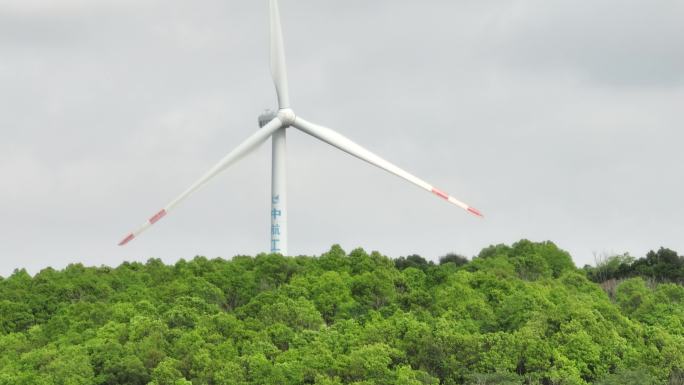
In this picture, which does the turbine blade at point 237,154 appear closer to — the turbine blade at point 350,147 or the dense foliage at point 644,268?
the turbine blade at point 350,147

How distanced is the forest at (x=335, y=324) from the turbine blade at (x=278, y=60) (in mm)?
18997

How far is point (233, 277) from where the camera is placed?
156 m

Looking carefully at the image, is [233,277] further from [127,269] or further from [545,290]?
[545,290]

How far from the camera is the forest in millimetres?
114688

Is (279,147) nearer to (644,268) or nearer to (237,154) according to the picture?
(237,154)

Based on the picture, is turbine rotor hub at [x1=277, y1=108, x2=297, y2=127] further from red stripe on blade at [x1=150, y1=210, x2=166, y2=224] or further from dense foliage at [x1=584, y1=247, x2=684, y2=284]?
dense foliage at [x1=584, y1=247, x2=684, y2=284]

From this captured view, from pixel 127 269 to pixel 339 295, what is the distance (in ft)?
114

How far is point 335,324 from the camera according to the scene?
128m

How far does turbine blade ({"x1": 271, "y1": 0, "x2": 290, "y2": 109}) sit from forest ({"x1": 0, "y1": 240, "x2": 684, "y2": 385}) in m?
19.0

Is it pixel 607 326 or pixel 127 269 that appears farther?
pixel 127 269

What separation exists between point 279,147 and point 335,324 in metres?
20.0

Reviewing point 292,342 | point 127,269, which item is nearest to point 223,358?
point 292,342

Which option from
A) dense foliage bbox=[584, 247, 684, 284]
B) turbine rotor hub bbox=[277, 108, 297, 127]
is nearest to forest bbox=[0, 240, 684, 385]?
dense foliage bbox=[584, 247, 684, 284]

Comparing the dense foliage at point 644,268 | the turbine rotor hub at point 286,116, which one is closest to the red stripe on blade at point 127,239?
the turbine rotor hub at point 286,116
